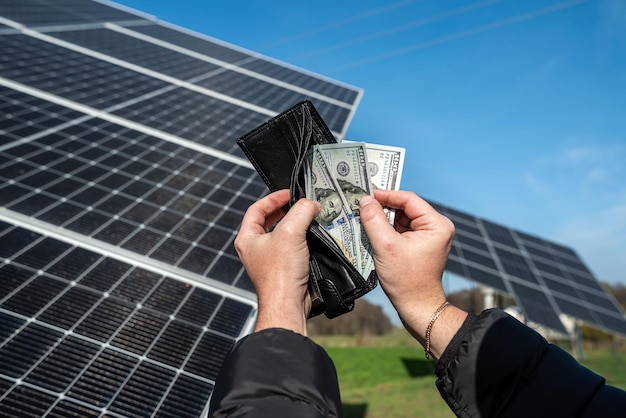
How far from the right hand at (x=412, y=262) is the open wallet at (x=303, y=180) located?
22 centimetres

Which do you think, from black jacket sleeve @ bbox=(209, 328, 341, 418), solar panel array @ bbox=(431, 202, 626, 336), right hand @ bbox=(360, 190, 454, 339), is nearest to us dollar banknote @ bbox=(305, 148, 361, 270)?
right hand @ bbox=(360, 190, 454, 339)

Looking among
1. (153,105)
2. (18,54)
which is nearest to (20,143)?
(153,105)

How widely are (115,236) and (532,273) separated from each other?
33.0ft

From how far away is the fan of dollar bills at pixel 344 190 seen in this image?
2443mm

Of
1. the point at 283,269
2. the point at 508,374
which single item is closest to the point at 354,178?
the point at 283,269

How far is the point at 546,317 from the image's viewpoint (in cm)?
955

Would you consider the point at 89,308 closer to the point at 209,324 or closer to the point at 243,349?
the point at 209,324

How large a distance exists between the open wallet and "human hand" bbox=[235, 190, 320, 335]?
196 millimetres

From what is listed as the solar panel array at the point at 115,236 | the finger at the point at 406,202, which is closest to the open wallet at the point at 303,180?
the finger at the point at 406,202

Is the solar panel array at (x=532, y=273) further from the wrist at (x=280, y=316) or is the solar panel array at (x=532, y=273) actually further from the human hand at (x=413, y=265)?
the wrist at (x=280, y=316)

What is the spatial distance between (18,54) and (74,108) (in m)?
3.17

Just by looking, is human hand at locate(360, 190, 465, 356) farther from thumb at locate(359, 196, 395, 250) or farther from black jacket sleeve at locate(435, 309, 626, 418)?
black jacket sleeve at locate(435, 309, 626, 418)

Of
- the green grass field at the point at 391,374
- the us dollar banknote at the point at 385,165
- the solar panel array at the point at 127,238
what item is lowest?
the green grass field at the point at 391,374

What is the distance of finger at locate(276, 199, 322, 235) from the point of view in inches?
70.1
